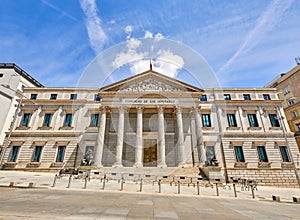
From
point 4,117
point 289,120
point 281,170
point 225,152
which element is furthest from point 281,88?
point 4,117

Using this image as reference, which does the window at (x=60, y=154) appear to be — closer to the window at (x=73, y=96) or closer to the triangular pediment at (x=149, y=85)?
the window at (x=73, y=96)

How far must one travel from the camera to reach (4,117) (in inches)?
1050

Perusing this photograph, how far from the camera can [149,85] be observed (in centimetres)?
2609

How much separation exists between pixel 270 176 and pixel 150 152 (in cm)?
1732

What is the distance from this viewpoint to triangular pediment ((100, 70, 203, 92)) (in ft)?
84.4

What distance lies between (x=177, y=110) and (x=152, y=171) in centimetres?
971

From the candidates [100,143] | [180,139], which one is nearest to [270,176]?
[180,139]

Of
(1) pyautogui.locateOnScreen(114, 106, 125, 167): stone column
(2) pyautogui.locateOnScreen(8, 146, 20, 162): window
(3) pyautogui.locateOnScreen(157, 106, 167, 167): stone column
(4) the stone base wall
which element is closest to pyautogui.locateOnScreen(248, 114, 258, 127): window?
(4) the stone base wall

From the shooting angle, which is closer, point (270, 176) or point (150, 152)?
point (270, 176)

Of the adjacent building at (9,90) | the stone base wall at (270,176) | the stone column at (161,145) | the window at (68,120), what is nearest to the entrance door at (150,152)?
the stone column at (161,145)

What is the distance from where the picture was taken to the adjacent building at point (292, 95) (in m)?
28.7

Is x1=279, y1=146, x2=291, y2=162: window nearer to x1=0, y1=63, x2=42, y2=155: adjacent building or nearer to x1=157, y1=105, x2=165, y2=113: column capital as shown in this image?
x1=157, y1=105, x2=165, y2=113: column capital

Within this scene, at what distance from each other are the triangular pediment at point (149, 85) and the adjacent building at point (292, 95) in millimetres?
18242

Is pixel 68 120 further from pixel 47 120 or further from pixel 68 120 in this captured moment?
pixel 47 120
